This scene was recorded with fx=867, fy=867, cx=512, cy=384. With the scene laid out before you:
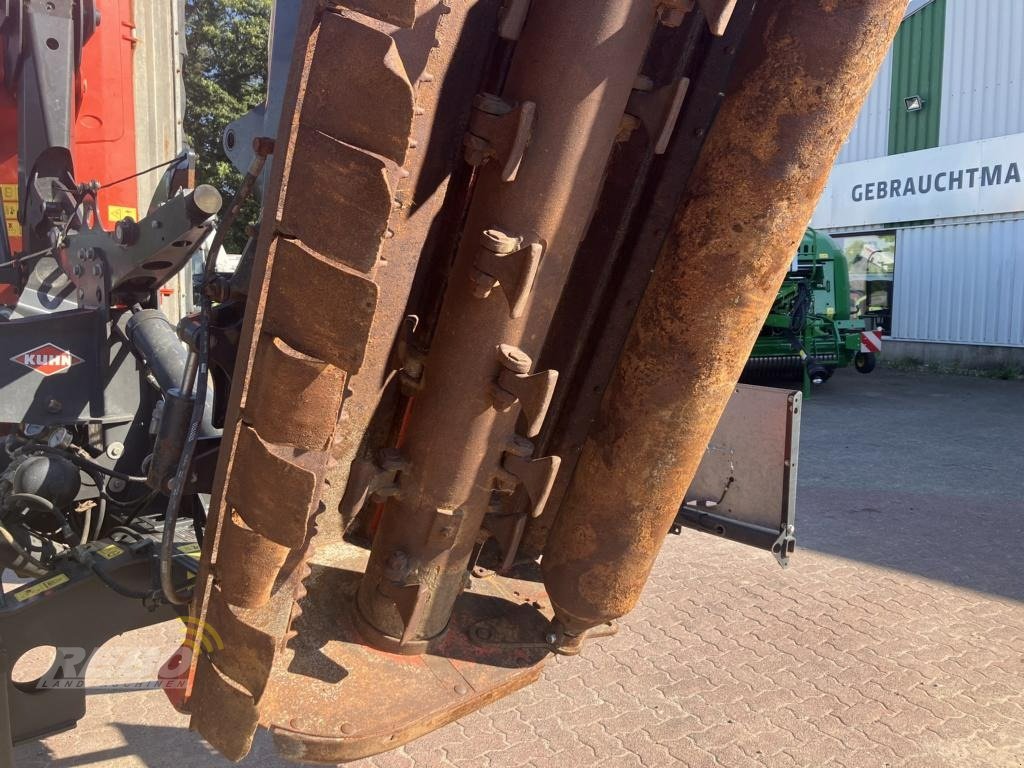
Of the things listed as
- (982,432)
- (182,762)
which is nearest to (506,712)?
(182,762)

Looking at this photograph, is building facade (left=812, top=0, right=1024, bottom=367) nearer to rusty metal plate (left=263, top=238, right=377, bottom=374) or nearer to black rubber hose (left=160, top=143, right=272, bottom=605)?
black rubber hose (left=160, top=143, right=272, bottom=605)

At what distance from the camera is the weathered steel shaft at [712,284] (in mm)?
1464

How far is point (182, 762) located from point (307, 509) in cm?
244

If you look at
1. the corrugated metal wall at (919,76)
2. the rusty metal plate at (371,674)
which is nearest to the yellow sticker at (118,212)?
the rusty metal plate at (371,674)

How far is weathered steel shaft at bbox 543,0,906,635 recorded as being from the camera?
1.46 m

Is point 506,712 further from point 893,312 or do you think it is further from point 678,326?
point 893,312

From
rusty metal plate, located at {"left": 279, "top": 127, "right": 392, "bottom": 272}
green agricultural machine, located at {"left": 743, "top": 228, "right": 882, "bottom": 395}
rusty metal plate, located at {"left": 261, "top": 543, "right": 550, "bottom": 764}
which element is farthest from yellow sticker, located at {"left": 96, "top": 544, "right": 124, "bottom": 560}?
green agricultural machine, located at {"left": 743, "top": 228, "right": 882, "bottom": 395}

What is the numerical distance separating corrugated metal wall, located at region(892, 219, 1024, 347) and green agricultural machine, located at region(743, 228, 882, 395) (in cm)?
344

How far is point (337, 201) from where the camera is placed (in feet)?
3.98

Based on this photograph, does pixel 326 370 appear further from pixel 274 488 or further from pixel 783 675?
pixel 783 675

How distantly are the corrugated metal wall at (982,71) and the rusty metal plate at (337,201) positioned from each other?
17.0 meters

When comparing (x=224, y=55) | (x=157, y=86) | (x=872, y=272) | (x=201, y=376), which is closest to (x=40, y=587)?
(x=201, y=376)

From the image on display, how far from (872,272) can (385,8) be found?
18.1 metres

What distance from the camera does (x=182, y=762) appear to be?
10.6 feet
